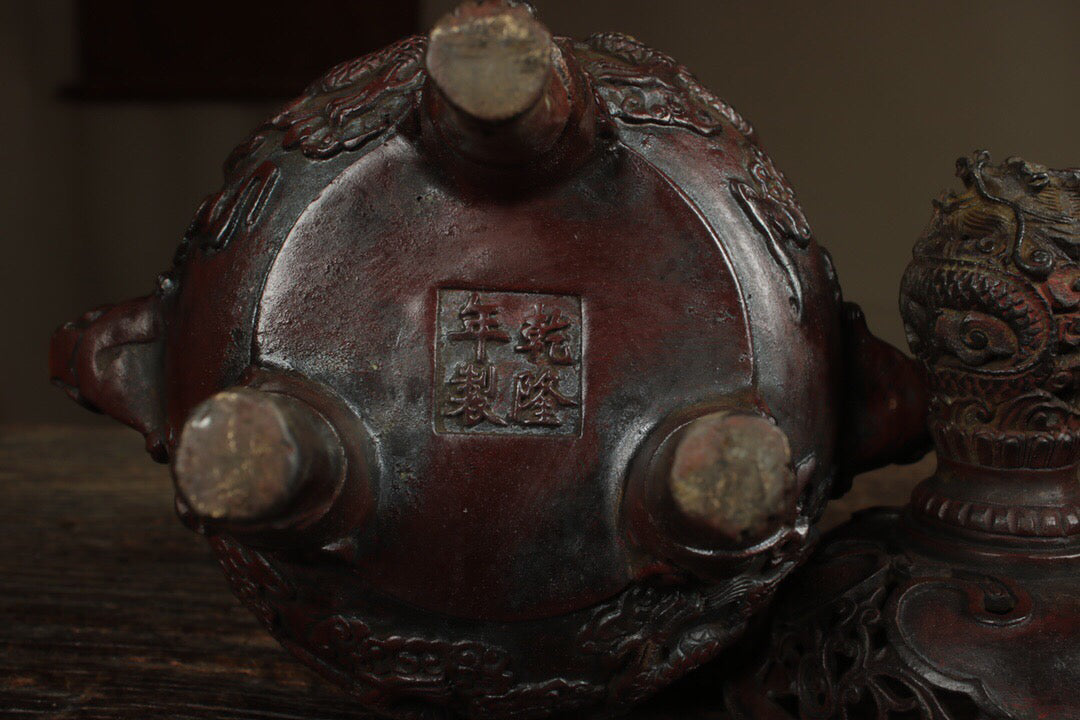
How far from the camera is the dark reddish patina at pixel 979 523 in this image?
952mm

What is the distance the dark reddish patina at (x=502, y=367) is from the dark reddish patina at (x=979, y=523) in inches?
5.1

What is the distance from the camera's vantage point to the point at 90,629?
1320 mm

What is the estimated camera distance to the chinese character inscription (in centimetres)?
85

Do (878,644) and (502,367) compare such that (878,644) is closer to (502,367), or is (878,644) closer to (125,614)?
(502,367)

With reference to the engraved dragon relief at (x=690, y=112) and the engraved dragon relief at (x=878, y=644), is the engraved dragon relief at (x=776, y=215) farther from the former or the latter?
the engraved dragon relief at (x=878, y=644)


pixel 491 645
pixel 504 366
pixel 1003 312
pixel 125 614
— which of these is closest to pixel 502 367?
pixel 504 366

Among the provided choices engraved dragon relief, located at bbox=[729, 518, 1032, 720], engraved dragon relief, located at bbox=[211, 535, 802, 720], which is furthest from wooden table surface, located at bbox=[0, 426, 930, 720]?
engraved dragon relief, located at bbox=[729, 518, 1032, 720]

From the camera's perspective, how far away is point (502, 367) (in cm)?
85

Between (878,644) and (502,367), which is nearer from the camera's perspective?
(502,367)

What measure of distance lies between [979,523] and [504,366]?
0.49 metres

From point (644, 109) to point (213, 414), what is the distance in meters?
0.44

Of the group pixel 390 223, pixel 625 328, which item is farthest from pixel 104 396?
pixel 625 328

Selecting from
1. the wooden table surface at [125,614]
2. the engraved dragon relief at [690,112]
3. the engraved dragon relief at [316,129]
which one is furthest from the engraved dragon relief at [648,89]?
the wooden table surface at [125,614]

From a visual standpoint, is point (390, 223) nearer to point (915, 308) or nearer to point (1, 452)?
point (915, 308)
